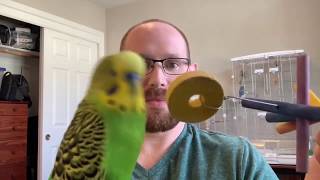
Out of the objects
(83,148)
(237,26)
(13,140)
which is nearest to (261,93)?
(237,26)

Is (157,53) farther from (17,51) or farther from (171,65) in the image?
(17,51)

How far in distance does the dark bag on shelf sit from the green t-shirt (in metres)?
2.29

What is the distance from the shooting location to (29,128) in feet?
9.46

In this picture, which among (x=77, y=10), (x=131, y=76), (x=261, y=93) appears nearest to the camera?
(x=131, y=76)

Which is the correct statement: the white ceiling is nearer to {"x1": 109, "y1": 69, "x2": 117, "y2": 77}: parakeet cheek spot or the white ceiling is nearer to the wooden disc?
the wooden disc

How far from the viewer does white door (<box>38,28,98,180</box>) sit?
2689 millimetres

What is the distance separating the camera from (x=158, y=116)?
0.54 m

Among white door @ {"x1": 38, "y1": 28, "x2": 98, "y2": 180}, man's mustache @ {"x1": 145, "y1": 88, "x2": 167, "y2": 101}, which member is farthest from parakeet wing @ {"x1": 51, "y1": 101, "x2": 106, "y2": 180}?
white door @ {"x1": 38, "y1": 28, "x2": 98, "y2": 180}

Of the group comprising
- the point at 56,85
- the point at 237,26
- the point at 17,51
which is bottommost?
the point at 56,85

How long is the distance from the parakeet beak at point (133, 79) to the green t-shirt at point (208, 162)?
0.45 meters

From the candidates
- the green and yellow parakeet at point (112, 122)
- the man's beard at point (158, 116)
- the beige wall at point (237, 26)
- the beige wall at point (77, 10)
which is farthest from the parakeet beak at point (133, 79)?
the beige wall at point (77, 10)

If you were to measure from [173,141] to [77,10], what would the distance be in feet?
8.74

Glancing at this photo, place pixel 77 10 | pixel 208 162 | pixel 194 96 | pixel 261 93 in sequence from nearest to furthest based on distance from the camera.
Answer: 1. pixel 194 96
2. pixel 208 162
3. pixel 261 93
4. pixel 77 10

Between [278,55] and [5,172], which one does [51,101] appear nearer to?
[5,172]
